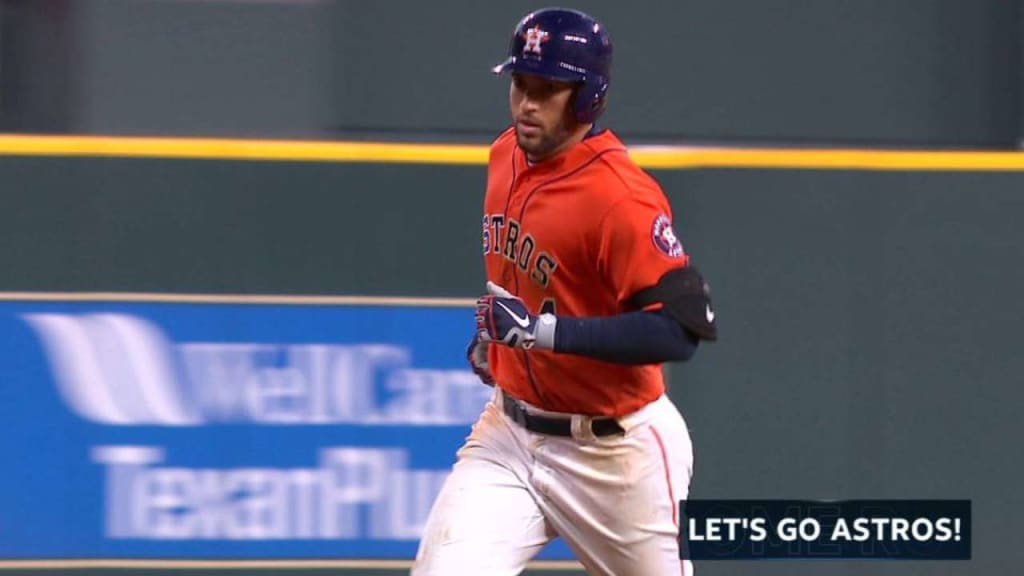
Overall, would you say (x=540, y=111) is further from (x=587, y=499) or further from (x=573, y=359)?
(x=587, y=499)

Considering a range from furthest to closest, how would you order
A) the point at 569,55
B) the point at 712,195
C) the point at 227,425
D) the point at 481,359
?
the point at 712,195 < the point at 227,425 < the point at 481,359 < the point at 569,55

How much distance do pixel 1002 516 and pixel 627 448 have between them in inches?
99.7

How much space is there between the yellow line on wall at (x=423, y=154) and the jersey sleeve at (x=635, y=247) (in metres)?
2.04

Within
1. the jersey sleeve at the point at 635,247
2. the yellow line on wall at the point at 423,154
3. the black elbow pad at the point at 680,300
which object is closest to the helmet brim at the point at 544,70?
the jersey sleeve at the point at 635,247

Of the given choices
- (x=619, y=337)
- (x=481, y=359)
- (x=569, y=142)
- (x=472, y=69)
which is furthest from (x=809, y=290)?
(x=619, y=337)

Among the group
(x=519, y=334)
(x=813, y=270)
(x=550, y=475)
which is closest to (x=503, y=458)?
(x=550, y=475)

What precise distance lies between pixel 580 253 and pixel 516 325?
0.97ft

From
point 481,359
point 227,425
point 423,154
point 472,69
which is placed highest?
point 472,69

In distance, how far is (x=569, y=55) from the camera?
4469mm

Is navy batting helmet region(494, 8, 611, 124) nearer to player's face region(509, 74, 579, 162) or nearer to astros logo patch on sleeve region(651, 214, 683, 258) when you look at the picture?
player's face region(509, 74, 579, 162)

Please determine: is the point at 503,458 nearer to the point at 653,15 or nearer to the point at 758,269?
the point at 758,269

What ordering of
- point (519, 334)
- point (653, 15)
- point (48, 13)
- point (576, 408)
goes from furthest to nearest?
point (653, 15)
point (48, 13)
point (576, 408)
point (519, 334)

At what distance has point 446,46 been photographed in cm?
659

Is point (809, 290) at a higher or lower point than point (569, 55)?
lower
